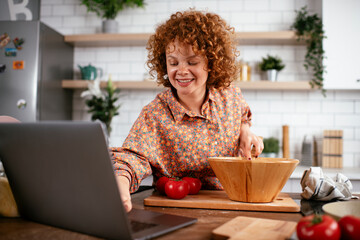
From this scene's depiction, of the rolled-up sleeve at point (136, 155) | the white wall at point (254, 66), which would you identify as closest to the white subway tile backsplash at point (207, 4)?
the white wall at point (254, 66)

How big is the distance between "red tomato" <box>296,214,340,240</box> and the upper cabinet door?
256 centimetres

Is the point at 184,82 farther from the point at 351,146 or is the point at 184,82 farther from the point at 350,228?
the point at 351,146

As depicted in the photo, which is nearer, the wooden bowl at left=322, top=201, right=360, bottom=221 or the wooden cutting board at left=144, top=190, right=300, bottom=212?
the wooden bowl at left=322, top=201, right=360, bottom=221

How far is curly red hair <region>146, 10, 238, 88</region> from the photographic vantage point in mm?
1378

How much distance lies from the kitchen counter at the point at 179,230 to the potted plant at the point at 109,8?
102 inches

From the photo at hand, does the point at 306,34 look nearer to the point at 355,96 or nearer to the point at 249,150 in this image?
the point at 355,96

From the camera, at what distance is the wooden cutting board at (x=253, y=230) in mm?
752

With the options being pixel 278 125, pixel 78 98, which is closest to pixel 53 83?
pixel 78 98

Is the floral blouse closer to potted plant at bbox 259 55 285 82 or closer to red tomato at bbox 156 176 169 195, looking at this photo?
red tomato at bbox 156 176 169 195

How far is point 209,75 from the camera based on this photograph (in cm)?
152

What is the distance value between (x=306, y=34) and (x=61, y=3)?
245 cm

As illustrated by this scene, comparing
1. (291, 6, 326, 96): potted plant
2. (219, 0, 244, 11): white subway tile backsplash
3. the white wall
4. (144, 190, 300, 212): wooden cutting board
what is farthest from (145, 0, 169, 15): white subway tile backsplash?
(144, 190, 300, 212): wooden cutting board

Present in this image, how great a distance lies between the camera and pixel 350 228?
2.22 ft

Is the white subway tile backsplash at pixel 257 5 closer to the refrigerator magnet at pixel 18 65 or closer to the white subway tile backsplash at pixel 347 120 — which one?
the white subway tile backsplash at pixel 347 120
